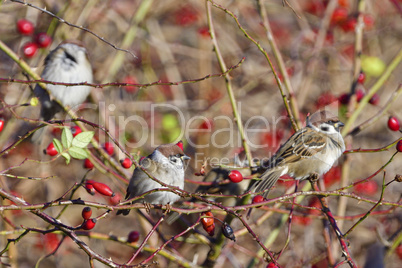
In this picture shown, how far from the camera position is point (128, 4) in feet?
19.2

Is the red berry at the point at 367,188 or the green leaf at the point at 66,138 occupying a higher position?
the green leaf at the point at 66,138

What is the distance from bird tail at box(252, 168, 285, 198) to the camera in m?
3.16

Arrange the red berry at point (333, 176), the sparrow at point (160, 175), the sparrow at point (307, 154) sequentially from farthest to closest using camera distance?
the red berry at point (333, 176)
the sparrow at point (307, 154)
the sparrow at point (160, 175)

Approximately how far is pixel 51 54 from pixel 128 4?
1.93 metres

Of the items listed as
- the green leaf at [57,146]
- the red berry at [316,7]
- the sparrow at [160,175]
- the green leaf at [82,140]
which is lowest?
the sparrow at [160,175]

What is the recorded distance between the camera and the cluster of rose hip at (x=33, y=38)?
11.8 feet

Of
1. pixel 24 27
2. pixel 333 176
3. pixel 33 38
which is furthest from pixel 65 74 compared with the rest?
pixel 333 176

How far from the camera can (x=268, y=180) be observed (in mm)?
3230

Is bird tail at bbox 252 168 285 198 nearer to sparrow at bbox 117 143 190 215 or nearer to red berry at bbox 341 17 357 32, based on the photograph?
sparrow at bbox 117 143 190 215

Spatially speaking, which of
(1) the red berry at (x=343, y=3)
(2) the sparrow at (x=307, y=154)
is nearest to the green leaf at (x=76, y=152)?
(2) the sparrow at (x=307, y=154)

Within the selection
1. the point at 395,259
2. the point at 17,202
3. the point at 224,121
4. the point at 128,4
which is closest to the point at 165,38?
the point at 128,4

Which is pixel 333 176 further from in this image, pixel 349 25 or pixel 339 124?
pixel 349 25

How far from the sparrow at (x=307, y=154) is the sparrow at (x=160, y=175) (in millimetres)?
622

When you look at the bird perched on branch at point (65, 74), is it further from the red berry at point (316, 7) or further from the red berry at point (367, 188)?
the red berry at point (316, 7)
